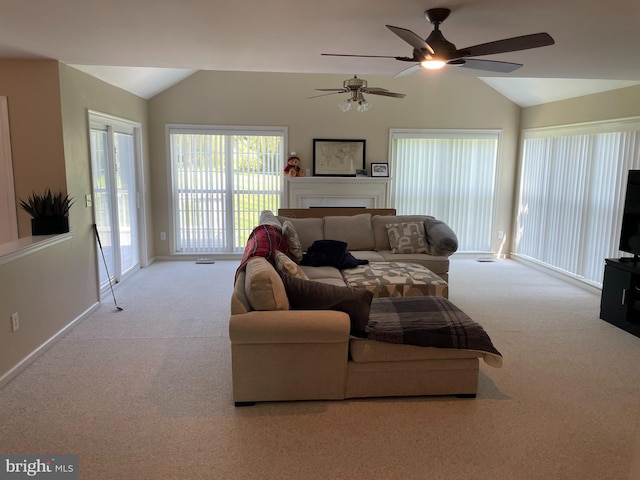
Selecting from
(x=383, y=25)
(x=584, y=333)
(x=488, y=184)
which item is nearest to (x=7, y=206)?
(x=383, y=25)

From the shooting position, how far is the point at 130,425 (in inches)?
102

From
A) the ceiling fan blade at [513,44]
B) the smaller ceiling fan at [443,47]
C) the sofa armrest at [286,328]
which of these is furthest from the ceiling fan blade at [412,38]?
the sofa armrest at [286,328]

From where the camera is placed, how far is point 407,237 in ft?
16.9

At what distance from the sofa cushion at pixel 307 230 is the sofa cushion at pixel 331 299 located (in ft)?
7.51

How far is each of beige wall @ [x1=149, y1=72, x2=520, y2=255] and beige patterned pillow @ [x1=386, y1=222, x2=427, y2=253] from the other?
6.58 feet

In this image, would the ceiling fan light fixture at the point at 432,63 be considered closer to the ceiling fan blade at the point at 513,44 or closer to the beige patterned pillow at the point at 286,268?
the ceiling fan blade at the point at 513,44

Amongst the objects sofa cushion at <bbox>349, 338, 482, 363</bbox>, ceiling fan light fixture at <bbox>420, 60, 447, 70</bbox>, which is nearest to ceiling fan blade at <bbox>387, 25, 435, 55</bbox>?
ceiling fan light fixture at <bbox>420, 60, 447, 70</bbox>

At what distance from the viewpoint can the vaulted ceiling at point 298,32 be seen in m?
2.58

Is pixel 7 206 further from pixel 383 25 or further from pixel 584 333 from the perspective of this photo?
pixel 584 333

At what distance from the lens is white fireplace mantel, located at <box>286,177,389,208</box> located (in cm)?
680

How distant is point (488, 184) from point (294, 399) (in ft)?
18.2

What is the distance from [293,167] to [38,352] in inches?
164

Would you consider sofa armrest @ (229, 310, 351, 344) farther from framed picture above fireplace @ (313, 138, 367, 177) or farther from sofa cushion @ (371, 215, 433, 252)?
framed picture above fireplace @ (313, 138, 367, 177)

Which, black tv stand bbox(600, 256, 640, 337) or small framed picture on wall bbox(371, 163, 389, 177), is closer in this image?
black tv stand bbox(600, 256, 640, 337)
